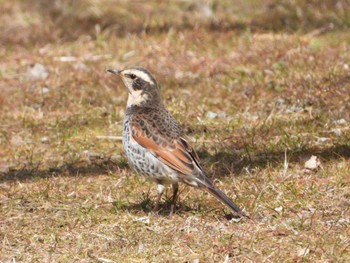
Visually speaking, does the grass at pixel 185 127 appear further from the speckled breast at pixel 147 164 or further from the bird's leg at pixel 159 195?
the speckled breast at pixel 147 164

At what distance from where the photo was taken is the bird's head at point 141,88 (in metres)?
8.61

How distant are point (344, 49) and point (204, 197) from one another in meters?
5.01

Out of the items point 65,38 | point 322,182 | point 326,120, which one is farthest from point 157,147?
point 65,38

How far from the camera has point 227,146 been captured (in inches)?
387

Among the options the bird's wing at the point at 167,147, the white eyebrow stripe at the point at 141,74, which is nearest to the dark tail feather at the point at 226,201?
the bird's wing at the point at 167,147

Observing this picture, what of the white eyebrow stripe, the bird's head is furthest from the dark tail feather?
the white eyebrow stripe

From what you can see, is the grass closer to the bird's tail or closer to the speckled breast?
the bird's tail

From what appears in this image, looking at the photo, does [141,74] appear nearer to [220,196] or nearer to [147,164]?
[147,164]

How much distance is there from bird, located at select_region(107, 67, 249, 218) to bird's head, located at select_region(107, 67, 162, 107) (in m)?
0.02

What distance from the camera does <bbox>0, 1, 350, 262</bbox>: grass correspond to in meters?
7.36

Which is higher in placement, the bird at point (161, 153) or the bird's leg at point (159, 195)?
the bird at point (161, 153)

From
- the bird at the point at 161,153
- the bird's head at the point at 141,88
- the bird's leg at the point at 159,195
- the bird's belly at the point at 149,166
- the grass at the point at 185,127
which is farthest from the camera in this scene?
the bird's head at the point at 141,88

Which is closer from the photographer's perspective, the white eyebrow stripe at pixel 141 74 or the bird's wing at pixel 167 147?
the bird's wing at pixel 167 147

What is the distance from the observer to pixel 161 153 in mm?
7895
